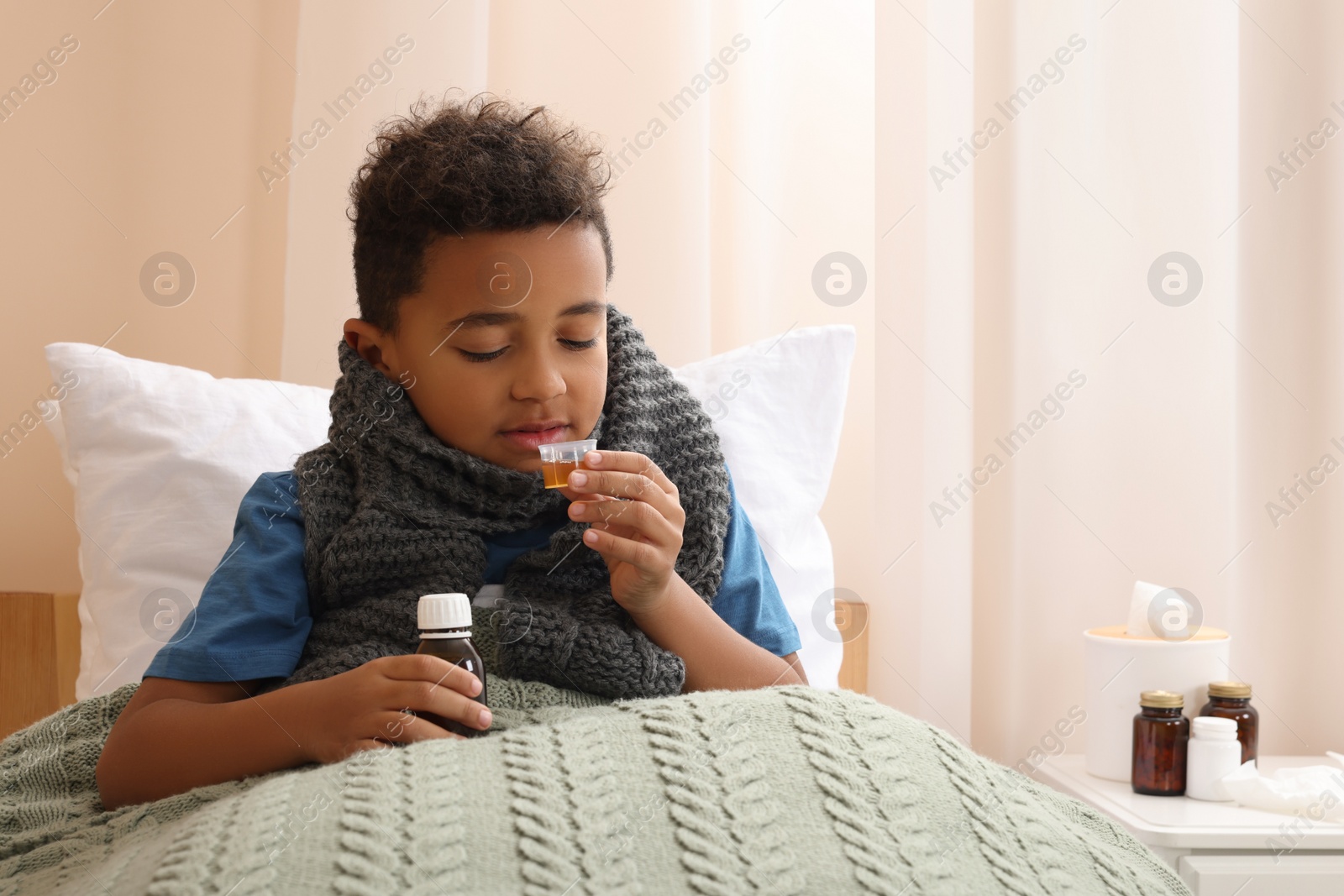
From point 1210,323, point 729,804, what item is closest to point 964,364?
point 1210,323

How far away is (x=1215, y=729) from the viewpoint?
1.41m

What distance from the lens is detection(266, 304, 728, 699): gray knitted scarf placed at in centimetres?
100

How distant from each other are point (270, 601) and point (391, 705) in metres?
0.27

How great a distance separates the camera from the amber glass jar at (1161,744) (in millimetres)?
1445

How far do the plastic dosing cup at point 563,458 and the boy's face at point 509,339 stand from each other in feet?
0.31

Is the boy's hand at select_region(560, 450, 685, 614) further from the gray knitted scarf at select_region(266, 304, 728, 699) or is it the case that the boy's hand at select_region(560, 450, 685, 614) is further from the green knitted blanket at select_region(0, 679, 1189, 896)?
the green knitted blanket at select_region(0, 679, 1189, 896)

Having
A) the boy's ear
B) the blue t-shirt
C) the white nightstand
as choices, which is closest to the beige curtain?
the white nightstand

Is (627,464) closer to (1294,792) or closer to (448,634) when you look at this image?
(448,634)

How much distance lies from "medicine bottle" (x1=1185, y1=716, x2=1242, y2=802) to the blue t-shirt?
64 centimetres

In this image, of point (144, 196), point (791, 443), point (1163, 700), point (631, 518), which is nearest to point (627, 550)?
point (631, 518)

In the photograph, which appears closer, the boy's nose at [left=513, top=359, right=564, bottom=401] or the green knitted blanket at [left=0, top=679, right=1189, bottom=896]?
the green knitted blanket at [left=0, top=679, right=1189, bottom=896]

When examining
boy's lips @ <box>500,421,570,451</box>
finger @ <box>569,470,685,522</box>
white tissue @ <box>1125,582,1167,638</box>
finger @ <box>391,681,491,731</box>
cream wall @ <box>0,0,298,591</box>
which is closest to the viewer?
finger @ <box>391,681,491,731</box>

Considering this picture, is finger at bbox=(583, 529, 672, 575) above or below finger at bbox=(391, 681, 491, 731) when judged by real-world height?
above

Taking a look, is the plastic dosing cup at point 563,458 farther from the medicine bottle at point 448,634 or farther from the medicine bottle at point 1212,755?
the medicine bottle at point 1212,755
